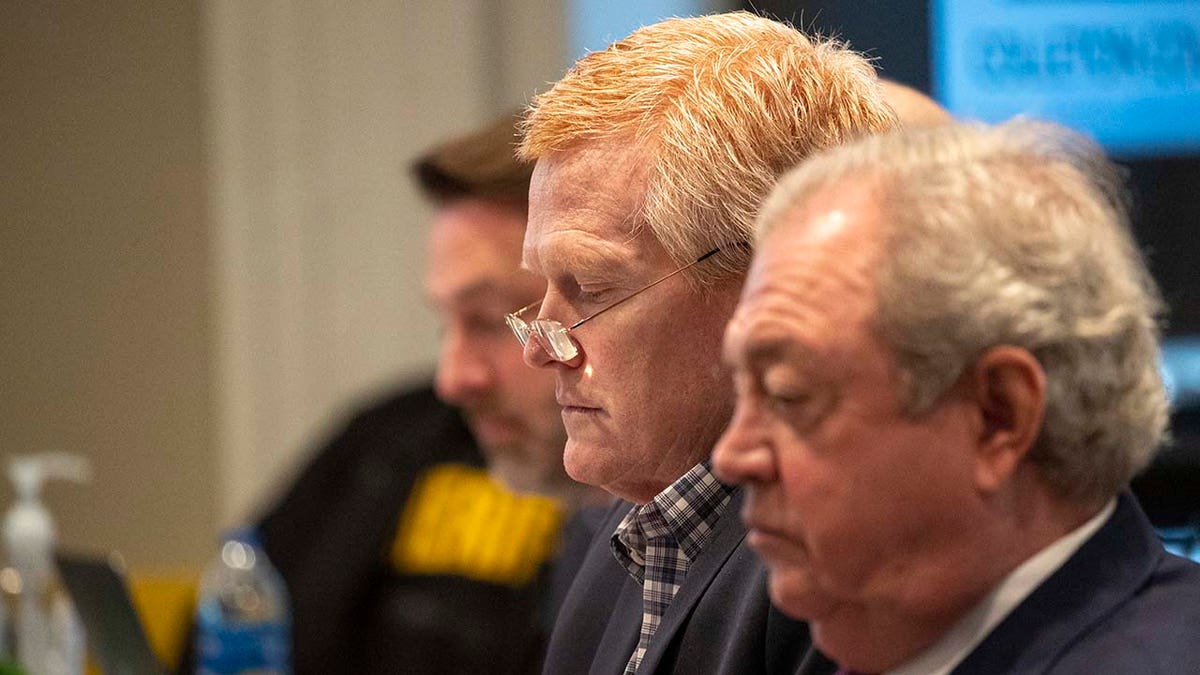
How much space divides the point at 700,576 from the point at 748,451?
38 centimetres

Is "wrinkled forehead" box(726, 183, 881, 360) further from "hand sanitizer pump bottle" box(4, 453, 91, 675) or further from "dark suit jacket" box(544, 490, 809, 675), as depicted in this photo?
"hand sanitizer pump bottle" box(4, 453, 91, 675)

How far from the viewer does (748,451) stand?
0.91 m

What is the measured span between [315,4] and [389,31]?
0.66 feet

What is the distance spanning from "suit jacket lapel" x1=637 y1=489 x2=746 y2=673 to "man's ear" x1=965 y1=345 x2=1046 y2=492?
1.36 ft

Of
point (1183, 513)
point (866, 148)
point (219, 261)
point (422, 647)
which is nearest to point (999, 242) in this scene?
point (866, 148)

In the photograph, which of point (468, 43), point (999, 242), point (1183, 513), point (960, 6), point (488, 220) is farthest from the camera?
point (468, 43)

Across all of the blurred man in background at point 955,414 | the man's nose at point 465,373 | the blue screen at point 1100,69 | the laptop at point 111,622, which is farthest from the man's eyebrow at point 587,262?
the blue screen at point 1100,69

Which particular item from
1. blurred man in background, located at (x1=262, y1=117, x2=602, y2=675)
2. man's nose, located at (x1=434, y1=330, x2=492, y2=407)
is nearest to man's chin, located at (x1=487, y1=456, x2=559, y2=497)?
blurred man in background, located at (x1=262, y1=117, x2=602, y2=675)

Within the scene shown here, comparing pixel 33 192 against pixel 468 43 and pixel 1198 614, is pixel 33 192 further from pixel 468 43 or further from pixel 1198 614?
pixel 1198 614

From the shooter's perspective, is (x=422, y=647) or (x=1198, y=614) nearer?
(x=1198, y=614)

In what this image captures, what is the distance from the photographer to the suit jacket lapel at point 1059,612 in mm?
896

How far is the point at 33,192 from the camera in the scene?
4141 millimetres

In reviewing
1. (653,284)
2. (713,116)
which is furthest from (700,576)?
(713,116)

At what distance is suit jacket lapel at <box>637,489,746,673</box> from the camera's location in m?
1.25
